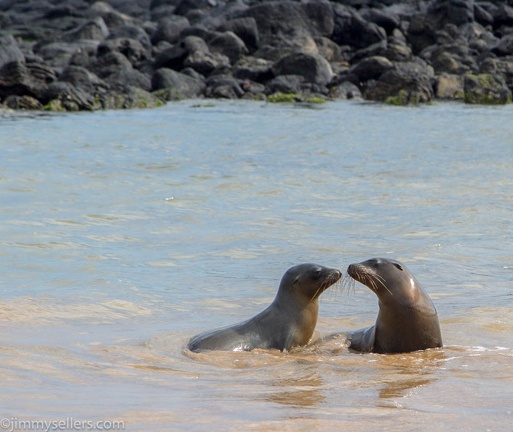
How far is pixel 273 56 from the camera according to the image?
3077cm

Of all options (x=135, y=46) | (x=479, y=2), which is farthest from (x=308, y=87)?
(x=479, y=2)

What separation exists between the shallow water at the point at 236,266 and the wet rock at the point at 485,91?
6534 mm

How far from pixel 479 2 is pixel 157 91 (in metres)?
16.1

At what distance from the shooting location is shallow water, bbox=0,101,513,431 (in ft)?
15.5

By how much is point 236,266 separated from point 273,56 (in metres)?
22.4

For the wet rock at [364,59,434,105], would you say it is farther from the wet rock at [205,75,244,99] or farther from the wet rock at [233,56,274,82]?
the wet rock at [205,75,244,99]

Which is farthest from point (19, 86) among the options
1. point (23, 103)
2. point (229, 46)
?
point (229, 46)

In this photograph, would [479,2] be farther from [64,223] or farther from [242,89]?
[64,223]

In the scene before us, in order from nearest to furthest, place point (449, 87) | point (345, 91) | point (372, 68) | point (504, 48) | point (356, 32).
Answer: point (449, 87) < point (345, 91) < point (372, 68) < point (504, 48) < point (356, 32)

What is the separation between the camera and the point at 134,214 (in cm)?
1129

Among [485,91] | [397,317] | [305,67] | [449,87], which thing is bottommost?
[305,67]

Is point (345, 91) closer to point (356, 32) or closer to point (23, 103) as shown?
point (356, 32)

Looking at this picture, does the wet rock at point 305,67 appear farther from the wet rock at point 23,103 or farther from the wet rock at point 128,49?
the wet rock at point 23,103

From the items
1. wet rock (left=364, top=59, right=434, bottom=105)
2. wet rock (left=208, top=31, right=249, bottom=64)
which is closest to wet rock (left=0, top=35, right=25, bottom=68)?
wet rock (left=208, top=31, right=249, bottom=64)
